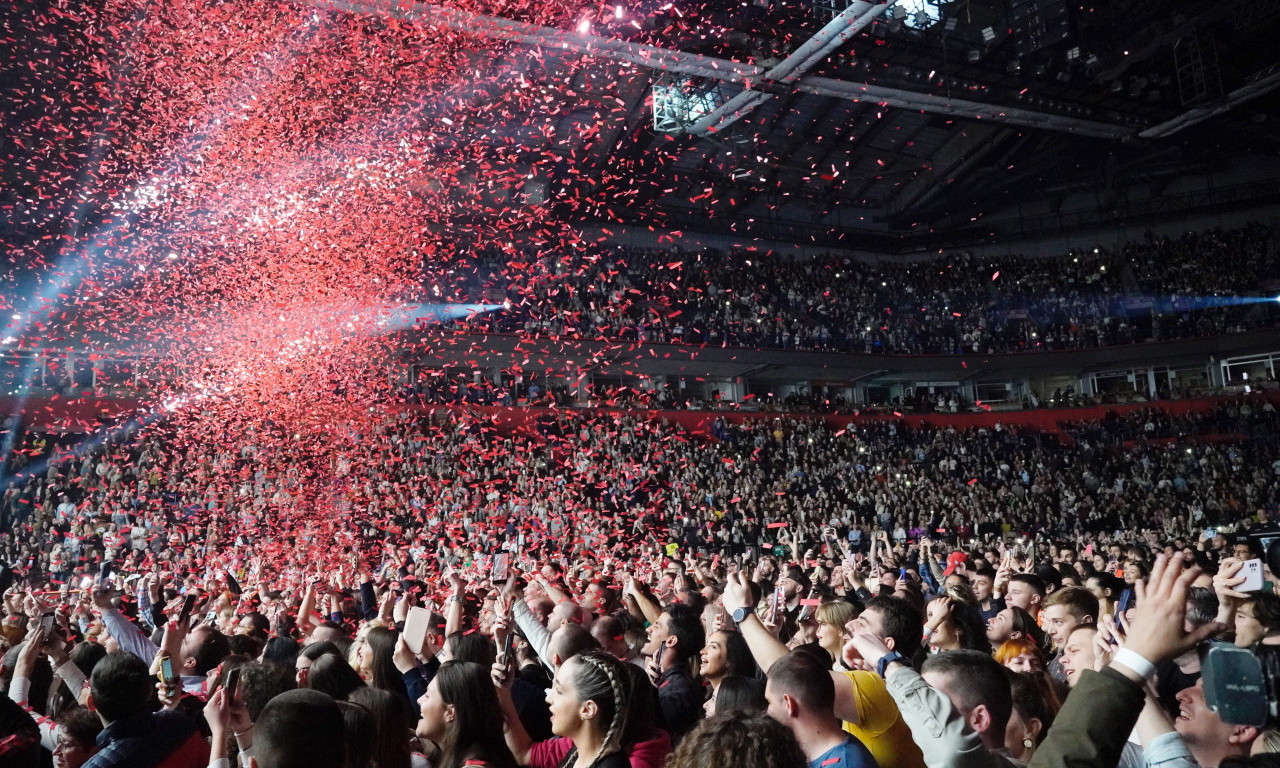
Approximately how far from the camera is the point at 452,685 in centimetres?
332

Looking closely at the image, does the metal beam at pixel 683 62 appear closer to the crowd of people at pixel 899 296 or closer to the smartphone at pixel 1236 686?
the crowd of people at pixel 899 296

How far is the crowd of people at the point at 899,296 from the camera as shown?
30266 mm

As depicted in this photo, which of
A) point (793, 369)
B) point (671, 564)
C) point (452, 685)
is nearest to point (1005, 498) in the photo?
point (793, 369)

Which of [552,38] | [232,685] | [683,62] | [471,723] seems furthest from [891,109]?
[232,685]

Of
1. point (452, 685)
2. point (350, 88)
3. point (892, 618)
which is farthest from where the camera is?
point (350, 88)

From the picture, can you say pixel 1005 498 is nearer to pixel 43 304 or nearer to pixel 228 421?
pixel 228 421

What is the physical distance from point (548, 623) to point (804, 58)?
18.6m

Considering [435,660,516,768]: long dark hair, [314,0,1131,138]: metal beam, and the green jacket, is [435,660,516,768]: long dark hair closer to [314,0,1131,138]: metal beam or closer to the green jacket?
the green jacket

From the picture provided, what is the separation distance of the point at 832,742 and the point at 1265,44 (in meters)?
32.0

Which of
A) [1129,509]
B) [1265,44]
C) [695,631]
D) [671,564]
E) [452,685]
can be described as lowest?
[1129,509]

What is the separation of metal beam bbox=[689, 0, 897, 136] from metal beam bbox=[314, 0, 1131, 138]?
1.56 feet

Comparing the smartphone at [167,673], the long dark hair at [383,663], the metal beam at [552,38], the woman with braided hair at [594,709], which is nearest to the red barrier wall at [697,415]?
the metal beam at [552,38]

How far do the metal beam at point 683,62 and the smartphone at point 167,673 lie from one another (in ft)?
46.7

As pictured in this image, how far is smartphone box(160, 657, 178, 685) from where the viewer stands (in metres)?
4.19
